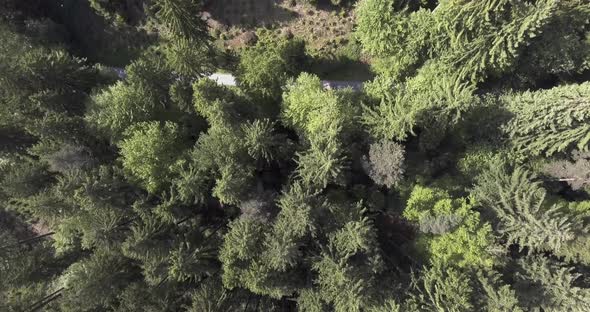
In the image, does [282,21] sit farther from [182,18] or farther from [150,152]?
[150,152]

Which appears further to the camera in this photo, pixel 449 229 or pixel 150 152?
pixel 150 152

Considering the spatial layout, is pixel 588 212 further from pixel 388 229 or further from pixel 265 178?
pixel 265 178

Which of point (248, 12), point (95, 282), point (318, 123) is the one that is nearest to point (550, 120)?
point (318, 123)

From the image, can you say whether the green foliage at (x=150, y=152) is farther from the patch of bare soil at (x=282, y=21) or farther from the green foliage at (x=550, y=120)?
the green foliage at (x=550, y=120)

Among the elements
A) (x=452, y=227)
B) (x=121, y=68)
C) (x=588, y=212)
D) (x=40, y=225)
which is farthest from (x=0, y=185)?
(x=588, y=212)

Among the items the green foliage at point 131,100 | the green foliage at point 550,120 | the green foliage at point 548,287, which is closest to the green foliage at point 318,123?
the green foliage at point 131,100

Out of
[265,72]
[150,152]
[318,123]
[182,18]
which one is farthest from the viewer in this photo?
[182,18]
